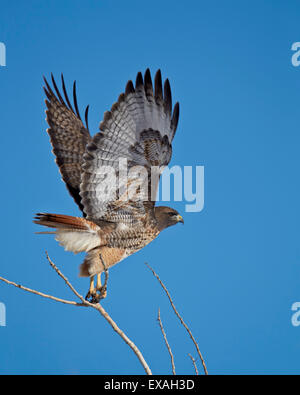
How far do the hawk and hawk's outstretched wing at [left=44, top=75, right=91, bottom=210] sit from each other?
16cm

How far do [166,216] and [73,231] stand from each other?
116 cm

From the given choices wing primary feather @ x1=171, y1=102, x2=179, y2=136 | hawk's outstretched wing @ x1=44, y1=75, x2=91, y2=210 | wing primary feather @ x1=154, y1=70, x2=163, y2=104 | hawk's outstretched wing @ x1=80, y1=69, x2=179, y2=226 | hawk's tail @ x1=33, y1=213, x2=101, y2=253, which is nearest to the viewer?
hawk's tail @ x1=33, y1=213, x2=101, y2=253

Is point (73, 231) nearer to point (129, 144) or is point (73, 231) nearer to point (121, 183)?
point (121, 183)

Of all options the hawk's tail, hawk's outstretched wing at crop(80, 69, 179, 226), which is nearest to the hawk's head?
hawk's outstretched wing at crop(80, 69, 179, 226)

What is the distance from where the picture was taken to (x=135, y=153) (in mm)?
4977

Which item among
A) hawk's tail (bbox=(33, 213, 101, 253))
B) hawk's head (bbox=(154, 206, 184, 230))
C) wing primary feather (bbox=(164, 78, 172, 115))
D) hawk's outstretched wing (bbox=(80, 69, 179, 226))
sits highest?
wing primary feather (bbox=(164, 78, 172, 115))

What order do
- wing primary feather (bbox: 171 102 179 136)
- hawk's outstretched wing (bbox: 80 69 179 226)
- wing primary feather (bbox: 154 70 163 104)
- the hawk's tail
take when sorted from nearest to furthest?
the hawk's tail
hawk's outstretched wing (bbox: 80 69 179 226)
wing primary feather (bbox: 154 70 163 104)
wing primary feather (bbox: 171 102 179 136)

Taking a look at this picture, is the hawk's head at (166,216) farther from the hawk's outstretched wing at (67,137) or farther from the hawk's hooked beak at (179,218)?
the hawk's outstretched wing at (67,137)

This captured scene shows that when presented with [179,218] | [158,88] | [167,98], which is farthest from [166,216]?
[158,88]

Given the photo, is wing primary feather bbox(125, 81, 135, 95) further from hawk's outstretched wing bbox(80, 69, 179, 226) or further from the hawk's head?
the hawk's head

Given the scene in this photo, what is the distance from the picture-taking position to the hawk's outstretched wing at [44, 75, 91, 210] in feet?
18.0

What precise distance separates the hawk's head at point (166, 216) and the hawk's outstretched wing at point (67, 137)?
2.79 feet
